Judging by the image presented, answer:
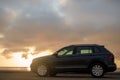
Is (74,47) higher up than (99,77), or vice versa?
(74,47)

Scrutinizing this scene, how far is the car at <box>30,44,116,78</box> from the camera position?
24.8m

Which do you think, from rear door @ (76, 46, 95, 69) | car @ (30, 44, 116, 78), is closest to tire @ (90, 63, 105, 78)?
car @ (30, 44, 116, 78)

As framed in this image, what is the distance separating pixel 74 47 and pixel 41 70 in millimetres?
2372

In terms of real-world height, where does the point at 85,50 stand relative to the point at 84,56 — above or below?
above

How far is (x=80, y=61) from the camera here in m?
25.0

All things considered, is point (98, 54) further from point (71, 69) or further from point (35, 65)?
point (35, 65)

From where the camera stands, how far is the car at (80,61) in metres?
24.8

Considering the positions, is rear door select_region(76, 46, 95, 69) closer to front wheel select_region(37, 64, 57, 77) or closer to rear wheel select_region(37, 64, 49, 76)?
front wheel select_region(37, 64, 57, 77)

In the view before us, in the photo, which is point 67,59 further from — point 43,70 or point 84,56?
point 43,70

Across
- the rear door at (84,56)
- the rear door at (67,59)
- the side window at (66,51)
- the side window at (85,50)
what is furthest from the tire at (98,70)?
the side window at (66,51)

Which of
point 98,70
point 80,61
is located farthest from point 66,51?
point 98,70

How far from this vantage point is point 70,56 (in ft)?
82.2

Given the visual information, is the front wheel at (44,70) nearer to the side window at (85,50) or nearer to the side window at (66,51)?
the side window at (66,51)

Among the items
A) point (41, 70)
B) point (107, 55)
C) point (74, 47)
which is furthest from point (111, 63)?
point (41, 70)
